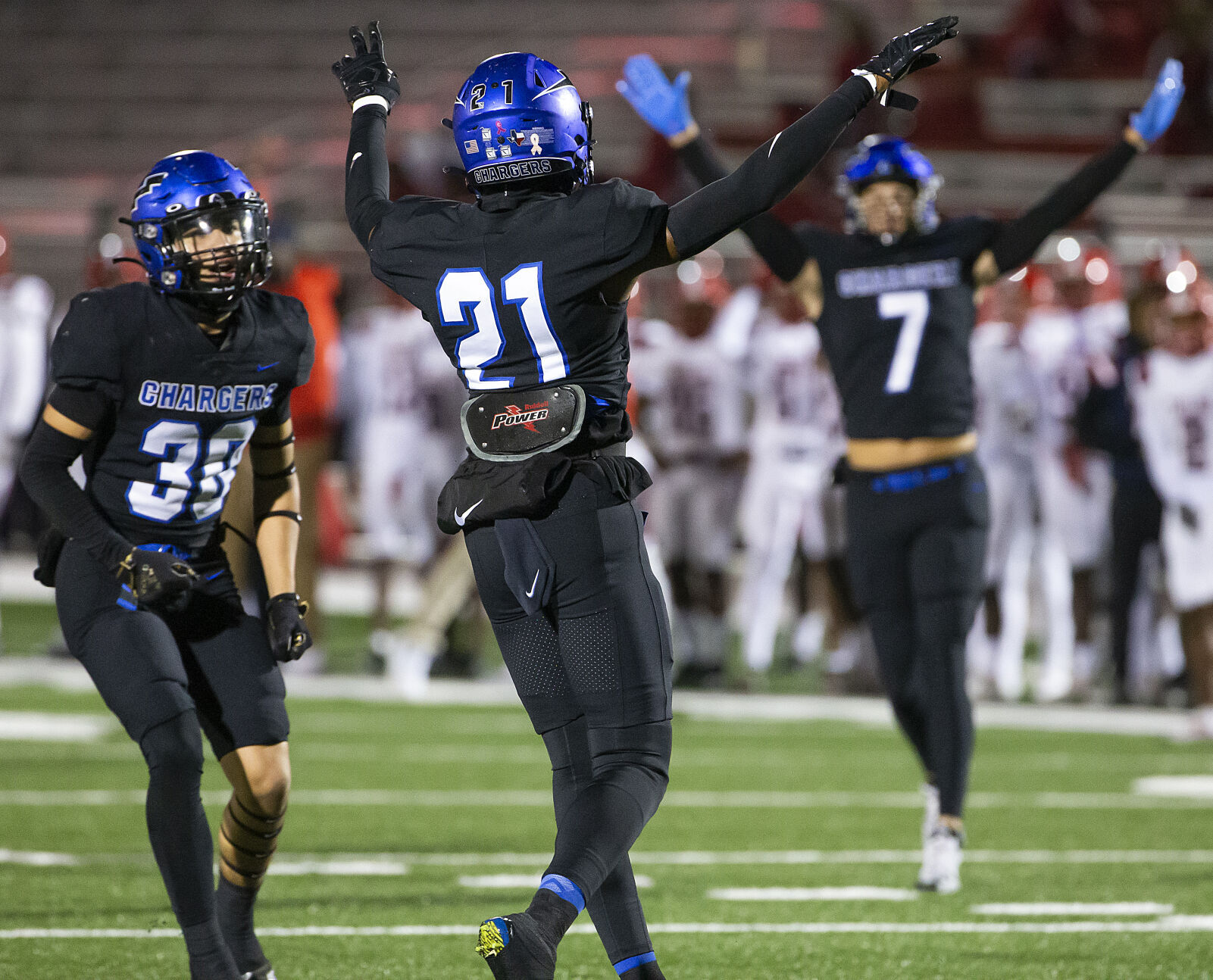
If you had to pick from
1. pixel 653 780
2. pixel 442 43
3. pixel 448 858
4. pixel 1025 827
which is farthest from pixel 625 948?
pixel 442 43

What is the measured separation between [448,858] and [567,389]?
9.17ft

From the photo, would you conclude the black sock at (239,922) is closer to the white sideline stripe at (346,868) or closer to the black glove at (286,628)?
the black glove at (286,628)

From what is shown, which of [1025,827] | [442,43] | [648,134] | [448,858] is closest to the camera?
[448,858]

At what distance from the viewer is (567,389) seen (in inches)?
138

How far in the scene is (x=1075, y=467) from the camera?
34.9 feet

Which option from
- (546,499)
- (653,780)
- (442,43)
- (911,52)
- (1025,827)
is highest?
(442,43)

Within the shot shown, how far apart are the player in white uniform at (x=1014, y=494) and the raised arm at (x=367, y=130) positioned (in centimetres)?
709

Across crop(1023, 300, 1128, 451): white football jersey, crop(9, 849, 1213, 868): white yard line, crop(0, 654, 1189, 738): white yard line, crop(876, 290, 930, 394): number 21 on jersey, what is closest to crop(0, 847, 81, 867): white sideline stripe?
crop(9, 849, 1213, 868): white yard line

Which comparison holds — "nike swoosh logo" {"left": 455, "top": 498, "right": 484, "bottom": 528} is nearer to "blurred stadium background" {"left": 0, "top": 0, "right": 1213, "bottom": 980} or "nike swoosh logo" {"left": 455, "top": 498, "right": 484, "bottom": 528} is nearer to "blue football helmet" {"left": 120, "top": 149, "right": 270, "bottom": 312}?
"blue football helmet" {"left": 120, "top": 149, "right": 270, "bottom": 312}

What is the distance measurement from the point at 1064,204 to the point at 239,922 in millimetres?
3183

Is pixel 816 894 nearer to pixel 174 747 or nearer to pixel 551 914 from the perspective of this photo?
pixel 174 747

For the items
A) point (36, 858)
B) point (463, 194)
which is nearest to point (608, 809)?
point (36, 858)

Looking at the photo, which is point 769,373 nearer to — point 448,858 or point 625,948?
point 448,858

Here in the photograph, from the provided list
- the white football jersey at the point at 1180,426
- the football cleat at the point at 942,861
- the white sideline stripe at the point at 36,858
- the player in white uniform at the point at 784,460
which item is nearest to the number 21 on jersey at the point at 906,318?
the football cleat at the point at 942,861
